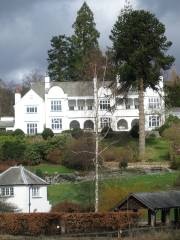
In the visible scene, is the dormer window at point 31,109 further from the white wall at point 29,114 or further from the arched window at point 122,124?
the arched window at point 122,124

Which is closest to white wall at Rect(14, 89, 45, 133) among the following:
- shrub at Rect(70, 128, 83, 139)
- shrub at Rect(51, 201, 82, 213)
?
shrub at Rect(70, 128, 83, 139)

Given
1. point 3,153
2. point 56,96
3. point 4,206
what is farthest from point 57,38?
point 4,206

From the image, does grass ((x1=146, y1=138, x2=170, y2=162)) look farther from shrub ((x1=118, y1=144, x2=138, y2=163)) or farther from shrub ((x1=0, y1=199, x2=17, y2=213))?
shrub ((x1=0, y1=199, x2=17, y2=213))

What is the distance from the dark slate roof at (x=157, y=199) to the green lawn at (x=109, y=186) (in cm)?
1293

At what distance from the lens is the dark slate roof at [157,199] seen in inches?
1679

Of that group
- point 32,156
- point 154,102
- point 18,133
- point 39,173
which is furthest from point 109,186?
point 154,102

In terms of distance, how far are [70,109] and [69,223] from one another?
176ft

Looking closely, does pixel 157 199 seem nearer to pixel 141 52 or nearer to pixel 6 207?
pixel 6 207

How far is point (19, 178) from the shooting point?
60.3 m

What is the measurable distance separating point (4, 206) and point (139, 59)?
2631 cm

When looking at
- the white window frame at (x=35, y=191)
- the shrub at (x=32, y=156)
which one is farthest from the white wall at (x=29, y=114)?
the white window frame at (x=35, y=191)

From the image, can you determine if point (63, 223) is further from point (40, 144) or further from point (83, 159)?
point (40, 144)

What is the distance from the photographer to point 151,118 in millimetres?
93500

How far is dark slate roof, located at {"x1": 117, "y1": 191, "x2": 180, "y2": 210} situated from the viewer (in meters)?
42.7
